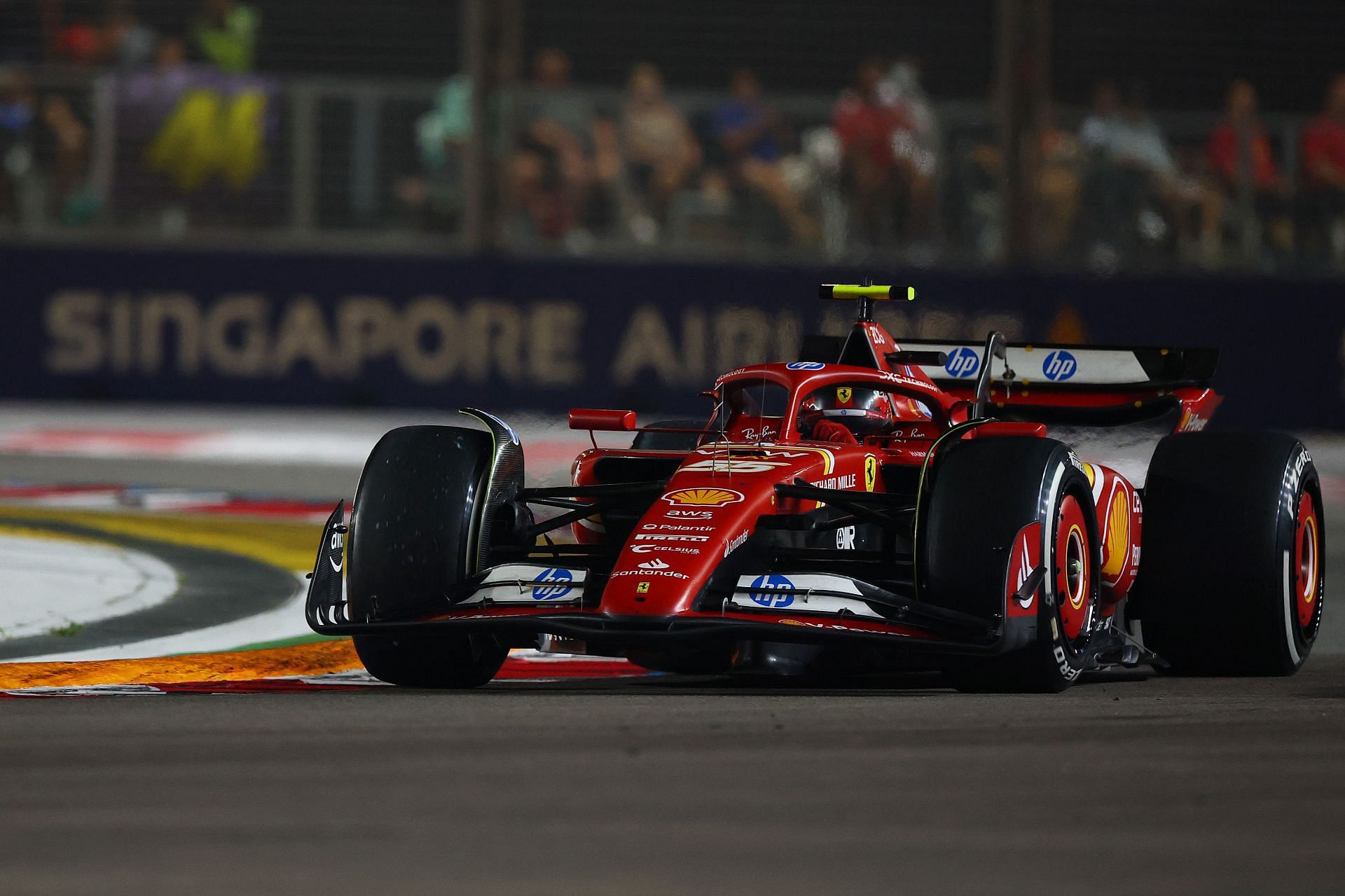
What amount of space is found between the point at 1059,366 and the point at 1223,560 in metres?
1.68

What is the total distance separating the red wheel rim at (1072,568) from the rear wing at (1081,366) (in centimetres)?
186

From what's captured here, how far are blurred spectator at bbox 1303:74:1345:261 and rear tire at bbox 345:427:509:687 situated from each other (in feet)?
36.1

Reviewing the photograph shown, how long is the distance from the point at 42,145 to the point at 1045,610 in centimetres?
1226

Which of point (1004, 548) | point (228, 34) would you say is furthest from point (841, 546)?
point (228, 34)

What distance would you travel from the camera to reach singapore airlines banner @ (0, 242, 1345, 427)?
16.4m

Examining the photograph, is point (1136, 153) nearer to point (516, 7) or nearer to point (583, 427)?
point (516, 7)

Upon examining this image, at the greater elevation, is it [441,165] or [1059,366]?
[441,165]

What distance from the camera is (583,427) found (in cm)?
726

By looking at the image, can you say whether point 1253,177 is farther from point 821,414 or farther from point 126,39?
point 821,414

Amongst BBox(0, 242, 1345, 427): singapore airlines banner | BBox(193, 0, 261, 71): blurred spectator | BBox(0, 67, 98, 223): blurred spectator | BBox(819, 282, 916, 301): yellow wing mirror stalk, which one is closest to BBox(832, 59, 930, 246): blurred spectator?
BBox(0, 242, 1345, 427): singapore airlines banner

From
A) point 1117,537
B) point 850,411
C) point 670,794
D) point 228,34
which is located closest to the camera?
point 670,794

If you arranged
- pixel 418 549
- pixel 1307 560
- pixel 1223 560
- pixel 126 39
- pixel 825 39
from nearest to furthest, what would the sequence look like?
pixel 418 549
pixel 1223 560
pixel 1307 560
pixel 126 39
pixel 825 39

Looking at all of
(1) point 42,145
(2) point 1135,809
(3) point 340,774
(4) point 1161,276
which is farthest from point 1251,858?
(1) point 42,145

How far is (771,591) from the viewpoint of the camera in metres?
6.10
